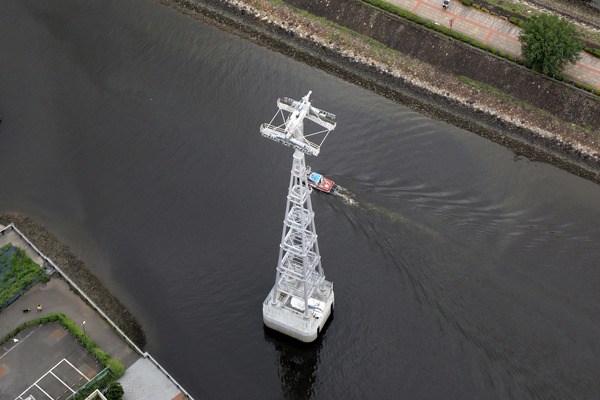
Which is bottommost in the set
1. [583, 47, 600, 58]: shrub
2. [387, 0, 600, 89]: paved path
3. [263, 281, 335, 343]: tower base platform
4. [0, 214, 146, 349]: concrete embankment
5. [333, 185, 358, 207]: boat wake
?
[0, 214, 146, 349]: concrete embankment

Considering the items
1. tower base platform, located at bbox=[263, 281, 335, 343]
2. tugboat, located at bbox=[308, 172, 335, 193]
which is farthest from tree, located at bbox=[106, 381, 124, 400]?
tugboat, located at bbox=[308, 172, 335, 193]

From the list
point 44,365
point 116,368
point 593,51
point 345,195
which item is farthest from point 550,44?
point 44,365

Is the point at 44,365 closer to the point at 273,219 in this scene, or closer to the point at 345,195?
the point at 273,219

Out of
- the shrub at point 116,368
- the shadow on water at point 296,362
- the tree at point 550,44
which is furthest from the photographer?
the tree at point 550,44

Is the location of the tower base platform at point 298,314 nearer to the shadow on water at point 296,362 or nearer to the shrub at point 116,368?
the shadow on water at point 296,362

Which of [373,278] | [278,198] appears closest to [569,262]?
[373,278]

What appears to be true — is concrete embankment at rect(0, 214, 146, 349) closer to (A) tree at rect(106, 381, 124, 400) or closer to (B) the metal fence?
(B) the metal fence

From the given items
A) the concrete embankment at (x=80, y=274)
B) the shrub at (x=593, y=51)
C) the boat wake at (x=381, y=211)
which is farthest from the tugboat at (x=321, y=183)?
the shrub at (x=593, y=51)
